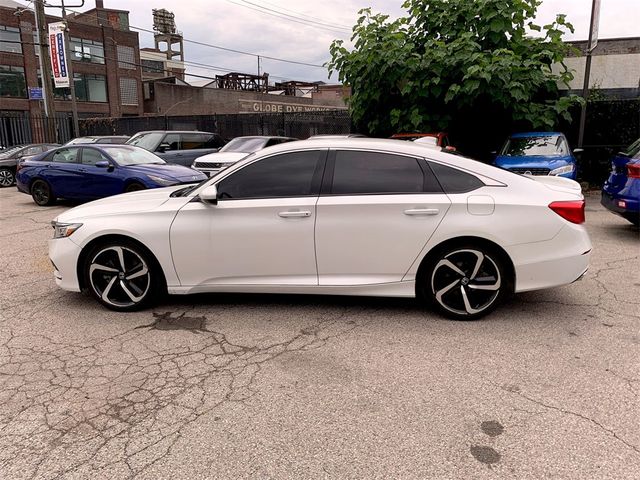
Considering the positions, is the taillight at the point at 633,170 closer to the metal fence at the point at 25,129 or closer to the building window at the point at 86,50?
the metal fence at the point at 25,129

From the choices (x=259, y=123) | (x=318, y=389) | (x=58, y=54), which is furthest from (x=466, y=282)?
(x=58, y=54)

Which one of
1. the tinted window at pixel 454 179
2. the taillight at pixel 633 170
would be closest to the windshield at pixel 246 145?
the taillight at pixel 633 170

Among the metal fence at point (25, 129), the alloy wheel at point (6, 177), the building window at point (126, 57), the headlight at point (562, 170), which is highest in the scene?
the building window at point (126, 57)

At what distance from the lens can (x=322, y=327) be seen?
4.34 m

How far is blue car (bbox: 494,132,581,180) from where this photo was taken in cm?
982

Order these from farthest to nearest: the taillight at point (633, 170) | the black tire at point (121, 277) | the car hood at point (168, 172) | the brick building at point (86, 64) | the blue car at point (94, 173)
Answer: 1. the brick building at point (86, 64)
2. the blue car at point (94, 173)
3. the car hood at point (168, 172)
4. the taillight at point (633, 170)
5. the black tire at point (121, 277)

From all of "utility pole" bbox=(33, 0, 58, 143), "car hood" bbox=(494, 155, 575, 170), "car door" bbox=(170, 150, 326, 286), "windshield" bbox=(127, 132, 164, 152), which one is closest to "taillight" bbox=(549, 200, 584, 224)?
"car door" bbox=(170, 150, 326, 286)

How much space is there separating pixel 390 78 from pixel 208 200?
9.98 meters

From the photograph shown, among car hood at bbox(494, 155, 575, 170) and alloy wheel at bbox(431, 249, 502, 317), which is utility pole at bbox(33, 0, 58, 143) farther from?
alloy wheel at bbox(431, 249, 502, 317)

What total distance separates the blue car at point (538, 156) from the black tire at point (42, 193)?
34.3 ft

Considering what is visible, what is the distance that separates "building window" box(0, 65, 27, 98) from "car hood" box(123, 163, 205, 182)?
4487 cm

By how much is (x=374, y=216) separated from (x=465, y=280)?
3.25 feet

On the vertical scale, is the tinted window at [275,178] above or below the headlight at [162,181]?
above

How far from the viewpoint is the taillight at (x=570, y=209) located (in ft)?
14.0
